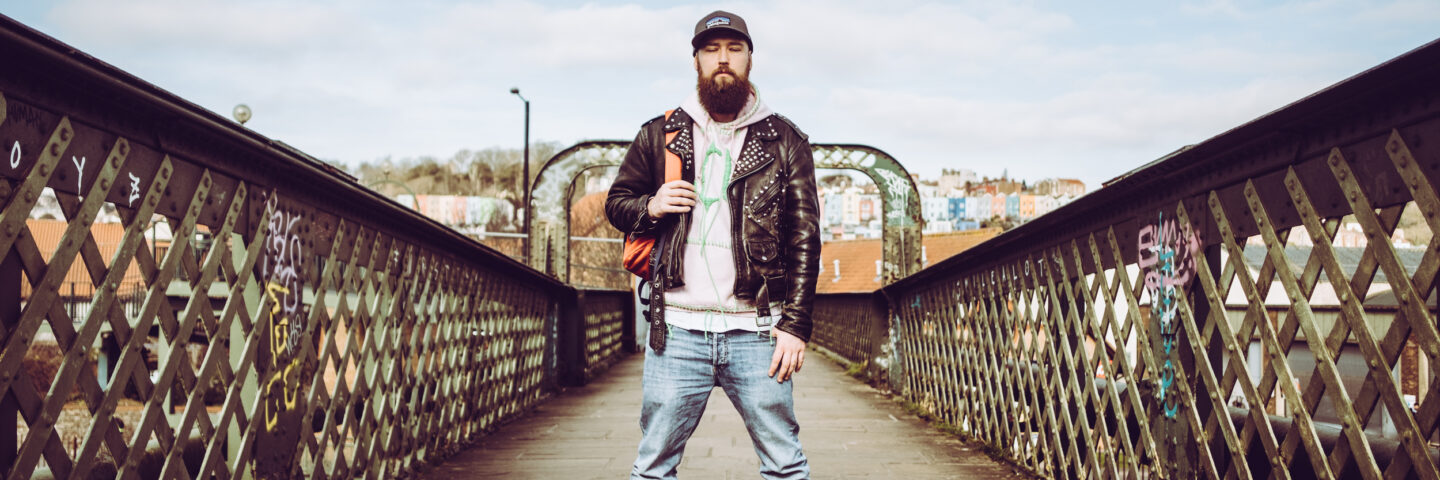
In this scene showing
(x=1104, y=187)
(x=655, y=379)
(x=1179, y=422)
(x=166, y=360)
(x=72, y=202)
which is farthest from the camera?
(x=1104, y=187)

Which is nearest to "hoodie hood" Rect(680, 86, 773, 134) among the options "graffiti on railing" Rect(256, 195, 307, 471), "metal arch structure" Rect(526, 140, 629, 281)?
"graffiti on railing" Rect(256, 195, 307, 471)

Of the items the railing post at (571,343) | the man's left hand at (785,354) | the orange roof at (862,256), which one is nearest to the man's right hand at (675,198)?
the man's left hand at (785,354)

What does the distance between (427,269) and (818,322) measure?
48.3ft

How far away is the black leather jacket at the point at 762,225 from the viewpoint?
2639mm

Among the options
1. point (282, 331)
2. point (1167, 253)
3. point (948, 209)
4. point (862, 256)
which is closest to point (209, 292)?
point (282, 331)

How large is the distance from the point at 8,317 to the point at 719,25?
1713mm

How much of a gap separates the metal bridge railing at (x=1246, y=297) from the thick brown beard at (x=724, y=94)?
127 cm

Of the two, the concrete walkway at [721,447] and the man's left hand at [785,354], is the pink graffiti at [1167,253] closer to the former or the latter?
the man's left hand at [785,354]

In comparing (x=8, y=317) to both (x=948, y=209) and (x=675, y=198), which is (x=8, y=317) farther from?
(x=948, y=209)

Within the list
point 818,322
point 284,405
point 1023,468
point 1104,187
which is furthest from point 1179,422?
point 818,322

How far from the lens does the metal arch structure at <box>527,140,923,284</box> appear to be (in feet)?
39.9

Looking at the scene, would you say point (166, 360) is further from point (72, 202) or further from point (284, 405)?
point (284, 405)

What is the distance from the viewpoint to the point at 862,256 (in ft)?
128

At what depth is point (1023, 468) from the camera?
4852 mm
